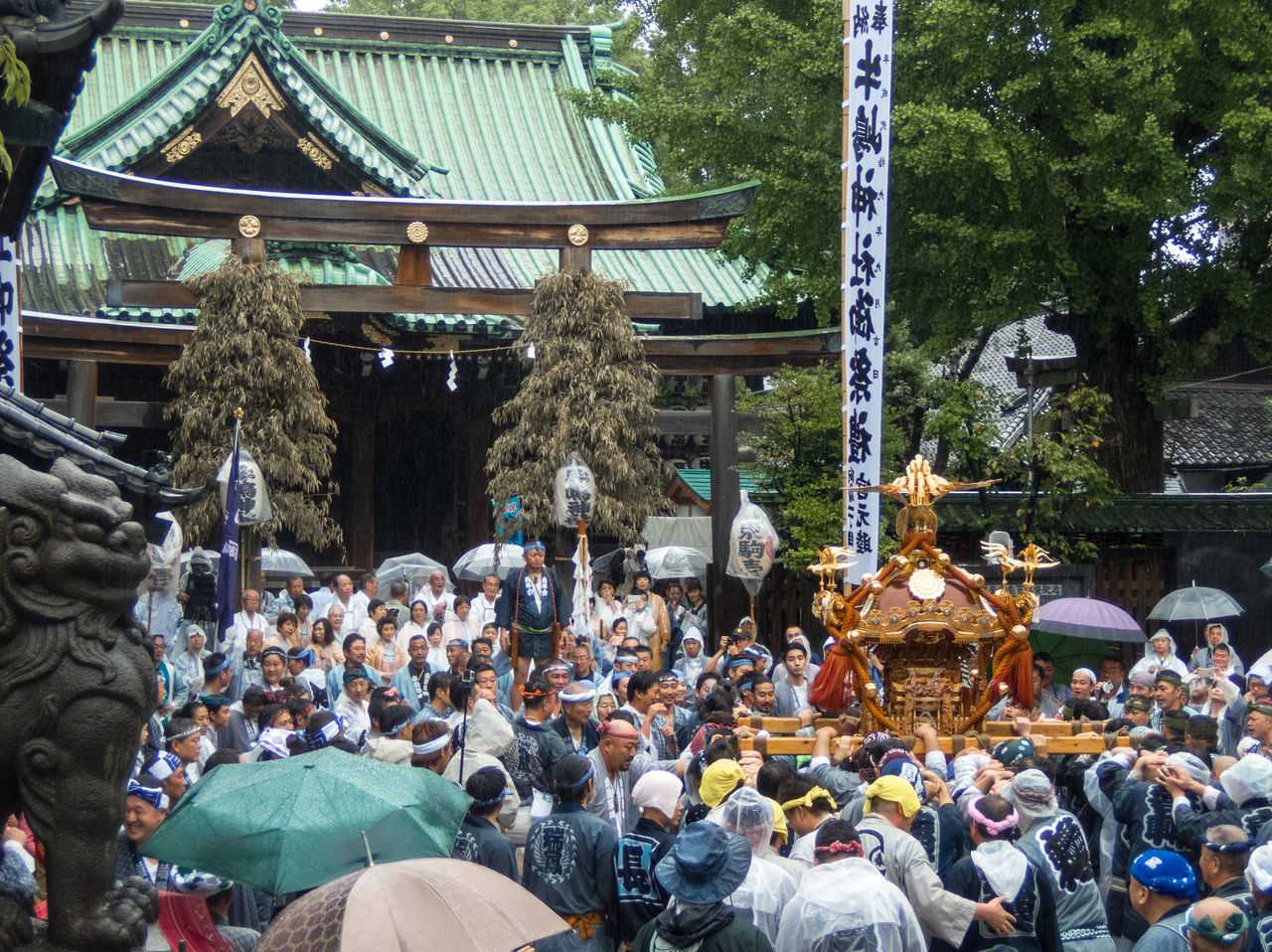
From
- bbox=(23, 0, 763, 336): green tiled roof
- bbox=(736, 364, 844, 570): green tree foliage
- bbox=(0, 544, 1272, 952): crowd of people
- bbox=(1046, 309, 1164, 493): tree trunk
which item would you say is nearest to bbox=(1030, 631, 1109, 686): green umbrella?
bbox=(736, 364, 844, 570): green tree foliage

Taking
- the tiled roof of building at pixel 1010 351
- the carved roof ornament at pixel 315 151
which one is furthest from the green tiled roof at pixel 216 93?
the tiled roof of building at pixel 1010 351

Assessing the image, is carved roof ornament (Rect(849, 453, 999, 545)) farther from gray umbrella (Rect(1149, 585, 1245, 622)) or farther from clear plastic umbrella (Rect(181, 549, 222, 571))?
clear plastic umbrella (Rect(181, 549, 222, 571))

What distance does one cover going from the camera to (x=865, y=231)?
12.4 metres

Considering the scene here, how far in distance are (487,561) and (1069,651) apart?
20.1 ft

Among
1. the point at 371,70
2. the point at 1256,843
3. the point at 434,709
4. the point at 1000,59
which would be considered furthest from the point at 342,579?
the point at 371,70

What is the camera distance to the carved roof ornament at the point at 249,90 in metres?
16.8

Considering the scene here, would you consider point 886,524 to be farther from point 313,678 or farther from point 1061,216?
point 313,678

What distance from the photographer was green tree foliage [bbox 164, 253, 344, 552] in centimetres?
1359

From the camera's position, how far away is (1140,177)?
15.0 meters

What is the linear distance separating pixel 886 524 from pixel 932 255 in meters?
3.15

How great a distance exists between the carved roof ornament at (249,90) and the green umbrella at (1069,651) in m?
10.4

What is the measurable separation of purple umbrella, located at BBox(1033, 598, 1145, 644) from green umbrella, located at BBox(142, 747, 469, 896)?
27.7ft

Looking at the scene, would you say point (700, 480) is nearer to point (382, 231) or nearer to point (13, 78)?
point (382, 231)

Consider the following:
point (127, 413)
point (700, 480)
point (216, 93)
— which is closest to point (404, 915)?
point (127, 413)
